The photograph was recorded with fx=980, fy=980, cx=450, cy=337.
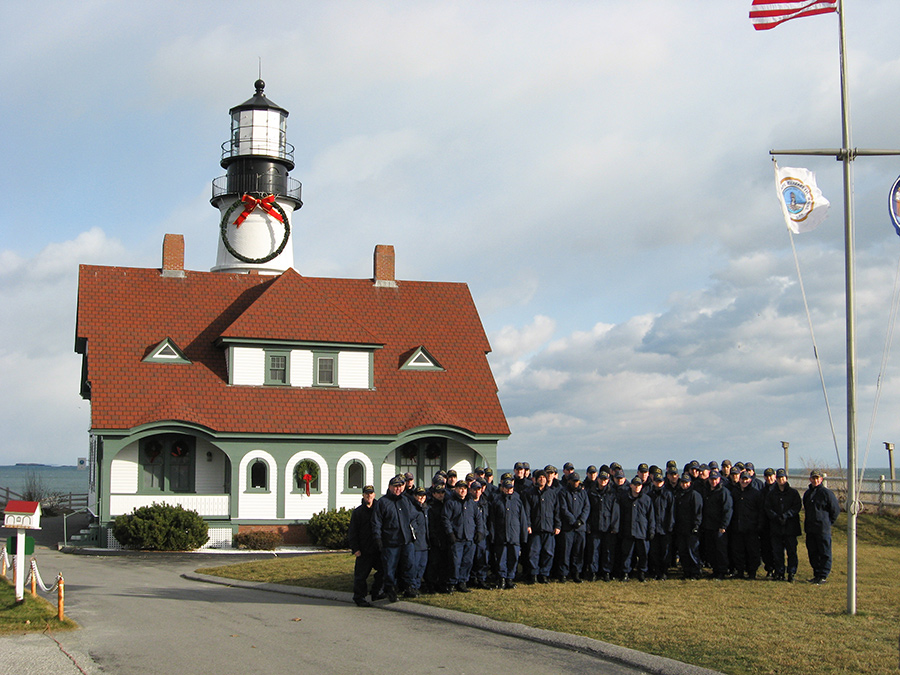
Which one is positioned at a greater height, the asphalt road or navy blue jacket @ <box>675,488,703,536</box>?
navy blue jacket @ <box>675,488,703,536</box>

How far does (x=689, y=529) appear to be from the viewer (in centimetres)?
1639

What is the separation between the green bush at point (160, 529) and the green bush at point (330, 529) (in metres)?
2.99

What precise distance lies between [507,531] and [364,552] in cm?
230

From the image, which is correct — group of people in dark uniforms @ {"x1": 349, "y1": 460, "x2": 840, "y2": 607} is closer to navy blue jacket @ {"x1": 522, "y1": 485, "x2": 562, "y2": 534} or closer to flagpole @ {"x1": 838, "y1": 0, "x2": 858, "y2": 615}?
navy blue jacket @ {"x1": 522, "y1": 485, "x2": 562, "y2": 534}

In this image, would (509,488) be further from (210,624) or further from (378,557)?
(210,624)

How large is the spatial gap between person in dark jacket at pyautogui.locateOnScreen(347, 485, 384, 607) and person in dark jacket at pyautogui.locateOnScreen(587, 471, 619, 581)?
12.3ft

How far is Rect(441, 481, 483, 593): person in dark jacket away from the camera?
14.8 m

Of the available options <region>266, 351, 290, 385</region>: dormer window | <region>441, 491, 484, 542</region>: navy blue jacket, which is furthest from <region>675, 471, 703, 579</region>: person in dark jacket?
<region>266, 351, 290, 385</region>: dormer window

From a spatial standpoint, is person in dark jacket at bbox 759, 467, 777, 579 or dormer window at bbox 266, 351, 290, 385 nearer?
person in dark jacket at bbox 759, 467, 777, 579

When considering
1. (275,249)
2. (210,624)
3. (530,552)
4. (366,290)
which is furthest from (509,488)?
(275,249)

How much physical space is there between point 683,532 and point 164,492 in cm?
1642

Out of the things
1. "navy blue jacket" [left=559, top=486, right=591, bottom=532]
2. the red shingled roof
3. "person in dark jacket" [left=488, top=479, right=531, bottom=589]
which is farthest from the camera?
the red shingled roof

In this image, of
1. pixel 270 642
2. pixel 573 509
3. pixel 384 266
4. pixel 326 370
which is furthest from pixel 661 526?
pixel 384 266

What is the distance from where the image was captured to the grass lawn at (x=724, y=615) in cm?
1012
